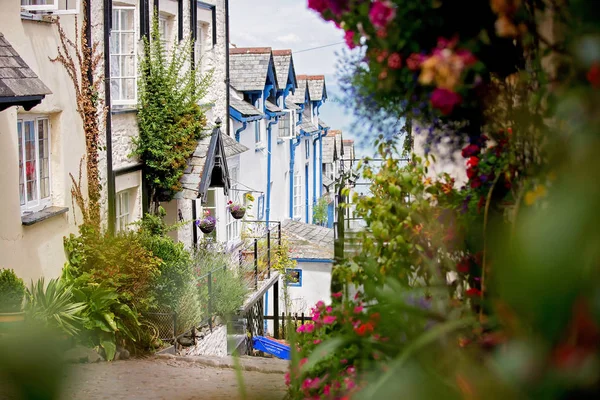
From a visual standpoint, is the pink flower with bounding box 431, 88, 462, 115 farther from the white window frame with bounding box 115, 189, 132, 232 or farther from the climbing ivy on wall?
the climbing ivy on wall

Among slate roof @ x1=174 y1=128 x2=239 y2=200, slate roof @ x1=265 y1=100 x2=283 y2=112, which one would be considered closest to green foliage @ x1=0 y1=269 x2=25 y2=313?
slate roof @ x1=174 y1=128 x2=239 y2=200

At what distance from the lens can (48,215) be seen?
904 cm

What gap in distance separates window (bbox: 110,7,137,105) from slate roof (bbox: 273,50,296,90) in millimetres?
10794

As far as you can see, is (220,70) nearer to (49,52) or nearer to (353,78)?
(49,52)

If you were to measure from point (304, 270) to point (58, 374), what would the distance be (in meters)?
21.3

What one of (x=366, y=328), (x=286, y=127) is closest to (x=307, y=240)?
(x=286, y=127)

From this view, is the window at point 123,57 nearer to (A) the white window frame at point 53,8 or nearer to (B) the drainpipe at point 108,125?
(B) the drainpipe at point 108,125

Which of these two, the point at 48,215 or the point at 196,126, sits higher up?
the point at 196,126

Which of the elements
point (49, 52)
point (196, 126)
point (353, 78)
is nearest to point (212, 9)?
point (196, 126)

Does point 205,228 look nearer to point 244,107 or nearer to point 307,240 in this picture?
point 244,107

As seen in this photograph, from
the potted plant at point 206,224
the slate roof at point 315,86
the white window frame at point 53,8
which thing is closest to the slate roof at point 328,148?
the slate roof at point 315,86

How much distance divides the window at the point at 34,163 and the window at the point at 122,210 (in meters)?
1.95

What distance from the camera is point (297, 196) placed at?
88.4 feet

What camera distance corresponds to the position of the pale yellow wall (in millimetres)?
8180
